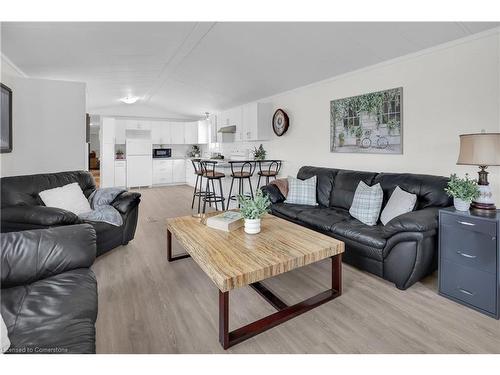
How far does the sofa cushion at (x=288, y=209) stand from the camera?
3.54 metres

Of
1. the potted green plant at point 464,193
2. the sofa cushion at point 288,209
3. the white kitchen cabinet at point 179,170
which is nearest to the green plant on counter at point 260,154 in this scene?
the sofa cushion at point 288,209

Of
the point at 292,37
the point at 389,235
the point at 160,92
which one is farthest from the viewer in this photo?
the point at 160,92

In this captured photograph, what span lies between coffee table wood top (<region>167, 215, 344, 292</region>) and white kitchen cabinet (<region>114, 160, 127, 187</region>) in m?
6.25

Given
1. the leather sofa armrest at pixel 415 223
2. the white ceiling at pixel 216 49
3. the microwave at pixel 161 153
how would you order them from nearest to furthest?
the leather sofa armrest at pixel 415 223
the white ceiling at pixel 216 49
the microwave at pixel 161 153

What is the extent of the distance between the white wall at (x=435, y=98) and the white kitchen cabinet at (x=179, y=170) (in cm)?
576

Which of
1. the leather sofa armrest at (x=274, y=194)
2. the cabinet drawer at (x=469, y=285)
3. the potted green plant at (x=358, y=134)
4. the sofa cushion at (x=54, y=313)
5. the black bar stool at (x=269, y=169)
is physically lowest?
the cabinet drawer at (x=469, y=285)

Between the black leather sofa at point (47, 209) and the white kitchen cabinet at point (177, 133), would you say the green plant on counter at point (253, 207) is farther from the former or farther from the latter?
the white kitchen cabinet at point (177, 133)

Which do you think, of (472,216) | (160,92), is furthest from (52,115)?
(472,216)

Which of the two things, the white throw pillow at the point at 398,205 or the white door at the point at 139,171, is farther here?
the white door at the point at 139,171

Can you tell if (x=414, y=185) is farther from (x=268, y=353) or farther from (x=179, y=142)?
(x=179, y=142)

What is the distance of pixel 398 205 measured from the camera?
285cm

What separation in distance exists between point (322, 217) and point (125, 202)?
2342mm
